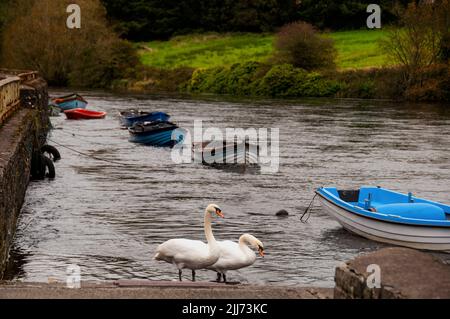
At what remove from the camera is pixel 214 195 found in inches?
1000

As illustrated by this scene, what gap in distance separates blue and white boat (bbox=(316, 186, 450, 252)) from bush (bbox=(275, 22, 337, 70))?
59253 millimetres

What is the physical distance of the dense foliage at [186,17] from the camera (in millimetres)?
108812

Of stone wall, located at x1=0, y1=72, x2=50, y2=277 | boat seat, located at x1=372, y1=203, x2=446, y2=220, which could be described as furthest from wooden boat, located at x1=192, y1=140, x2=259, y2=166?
boat seat, located at x1=372, y1=203, x2=446, y2=220

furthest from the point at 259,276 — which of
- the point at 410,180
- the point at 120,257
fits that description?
the point at 410,180

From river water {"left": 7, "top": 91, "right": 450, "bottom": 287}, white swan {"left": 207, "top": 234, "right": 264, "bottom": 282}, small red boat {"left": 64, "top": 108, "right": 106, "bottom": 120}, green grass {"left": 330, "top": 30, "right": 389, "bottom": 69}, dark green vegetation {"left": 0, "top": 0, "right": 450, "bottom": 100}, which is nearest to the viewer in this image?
white swan {"left": 207, "top": 234, "right": 264, "bottom": 282}

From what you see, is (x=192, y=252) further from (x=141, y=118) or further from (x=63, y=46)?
(x=63, y=46)

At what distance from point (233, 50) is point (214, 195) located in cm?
7390

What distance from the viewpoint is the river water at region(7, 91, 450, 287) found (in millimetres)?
16562

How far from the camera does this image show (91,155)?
34969 millimetres

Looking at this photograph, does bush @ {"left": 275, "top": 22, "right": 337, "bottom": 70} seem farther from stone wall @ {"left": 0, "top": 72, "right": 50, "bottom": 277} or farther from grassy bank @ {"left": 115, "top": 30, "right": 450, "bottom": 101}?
stone wall @ {"left": 0, "top": 72, "right": 50, "bottom": 277}

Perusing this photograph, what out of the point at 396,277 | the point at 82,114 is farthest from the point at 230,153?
the point at 396,277

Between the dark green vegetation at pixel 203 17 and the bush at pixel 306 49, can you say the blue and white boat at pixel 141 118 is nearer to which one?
the bush at pixel 306 49
